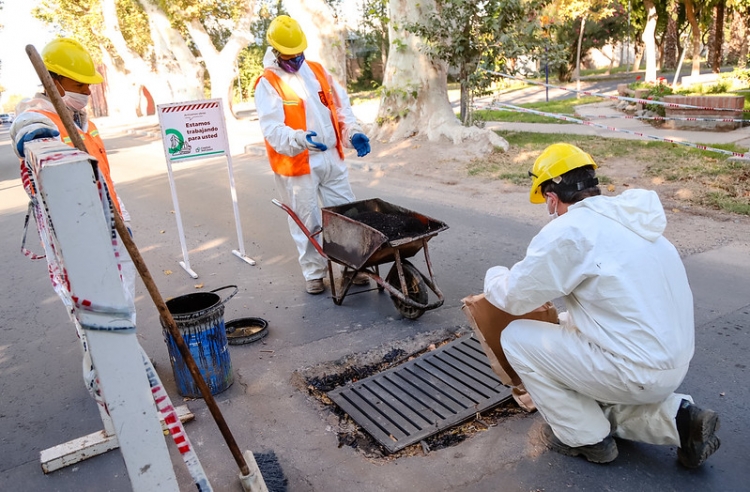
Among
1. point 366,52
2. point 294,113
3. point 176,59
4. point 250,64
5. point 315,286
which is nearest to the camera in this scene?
point 294,113

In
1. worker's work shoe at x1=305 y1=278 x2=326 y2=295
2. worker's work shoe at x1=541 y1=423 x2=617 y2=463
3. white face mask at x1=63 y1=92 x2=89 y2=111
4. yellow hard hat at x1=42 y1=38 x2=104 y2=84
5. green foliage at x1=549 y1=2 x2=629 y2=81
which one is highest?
green foliage at x1=549 y1=2 x2=629 y2=81

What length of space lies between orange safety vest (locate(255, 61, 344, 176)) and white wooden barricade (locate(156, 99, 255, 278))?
1.25 meters

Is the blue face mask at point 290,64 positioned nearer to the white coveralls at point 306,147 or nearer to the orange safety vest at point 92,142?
the white coveralls at point 306,147

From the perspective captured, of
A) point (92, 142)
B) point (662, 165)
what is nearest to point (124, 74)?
point (662, 165)

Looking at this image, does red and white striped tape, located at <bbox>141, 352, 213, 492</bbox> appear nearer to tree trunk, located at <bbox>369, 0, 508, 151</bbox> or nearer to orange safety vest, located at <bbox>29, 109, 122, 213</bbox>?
orange safety vest, located at <bbox>29, 109, 122, 213</bbox>

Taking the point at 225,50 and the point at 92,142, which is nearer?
the point at 92,142

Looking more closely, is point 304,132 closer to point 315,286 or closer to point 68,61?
point 315,286

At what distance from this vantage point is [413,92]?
12680 mm

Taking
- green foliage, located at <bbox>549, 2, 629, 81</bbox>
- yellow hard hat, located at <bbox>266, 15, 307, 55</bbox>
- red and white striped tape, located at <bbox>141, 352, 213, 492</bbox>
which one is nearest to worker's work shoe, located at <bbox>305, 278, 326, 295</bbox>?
yellow hard hat, located at <bbox>266, 15, 307, 55</bbox>

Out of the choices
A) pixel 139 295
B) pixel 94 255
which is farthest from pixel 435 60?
pixel 94 255

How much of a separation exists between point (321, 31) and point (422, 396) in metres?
12.6

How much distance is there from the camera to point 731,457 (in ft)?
9.67

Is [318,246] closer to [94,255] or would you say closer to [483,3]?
[94,255]

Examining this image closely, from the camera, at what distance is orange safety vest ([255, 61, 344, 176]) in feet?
16.6
